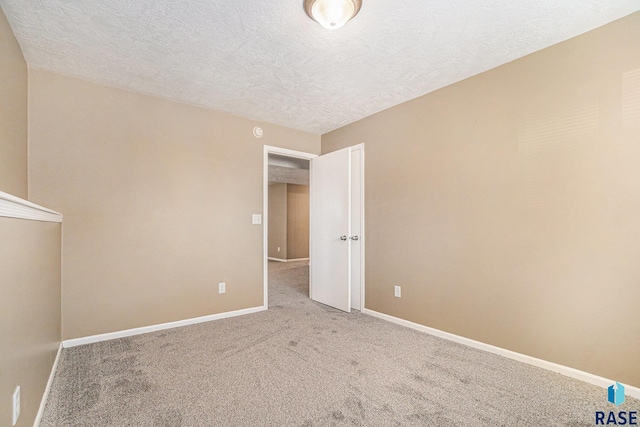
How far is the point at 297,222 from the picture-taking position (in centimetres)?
850

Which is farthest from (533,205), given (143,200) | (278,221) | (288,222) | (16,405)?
(278,221)

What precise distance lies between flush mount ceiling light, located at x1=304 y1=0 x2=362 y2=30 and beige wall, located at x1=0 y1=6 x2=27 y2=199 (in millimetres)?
→ 1872

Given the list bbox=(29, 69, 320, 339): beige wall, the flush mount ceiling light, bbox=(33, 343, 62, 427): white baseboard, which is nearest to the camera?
bbox=(33, 343, 62, 427): white baseboard

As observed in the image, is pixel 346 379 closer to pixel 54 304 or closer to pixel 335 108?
pixel 54 304

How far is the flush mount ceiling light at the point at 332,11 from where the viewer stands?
1618mm

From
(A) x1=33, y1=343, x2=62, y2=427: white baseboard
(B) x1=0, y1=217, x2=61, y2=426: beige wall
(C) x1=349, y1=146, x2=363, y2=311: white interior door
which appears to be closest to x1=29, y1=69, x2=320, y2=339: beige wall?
(A) x1=33, y1=343, x2=62, y2=427: white baseboard

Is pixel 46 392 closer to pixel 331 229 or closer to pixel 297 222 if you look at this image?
pixel 331 229

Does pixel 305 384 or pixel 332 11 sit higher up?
pixel 332 11

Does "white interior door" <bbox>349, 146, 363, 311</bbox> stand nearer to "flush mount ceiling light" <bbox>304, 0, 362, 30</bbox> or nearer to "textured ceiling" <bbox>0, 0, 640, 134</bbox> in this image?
"textured ceiling" <bbox>0, 0, 640, 134</bbox>

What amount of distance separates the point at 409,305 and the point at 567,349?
1.29 metres

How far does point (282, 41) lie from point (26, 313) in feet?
7.07

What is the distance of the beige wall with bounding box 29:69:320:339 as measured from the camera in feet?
8.17

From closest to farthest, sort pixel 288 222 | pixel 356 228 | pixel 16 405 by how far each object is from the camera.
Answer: pixel 16 405 → pixel 356 228 → pixel 288 222

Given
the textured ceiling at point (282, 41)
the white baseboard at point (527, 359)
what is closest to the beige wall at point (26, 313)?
the textured ceiling at point (282, 41)
